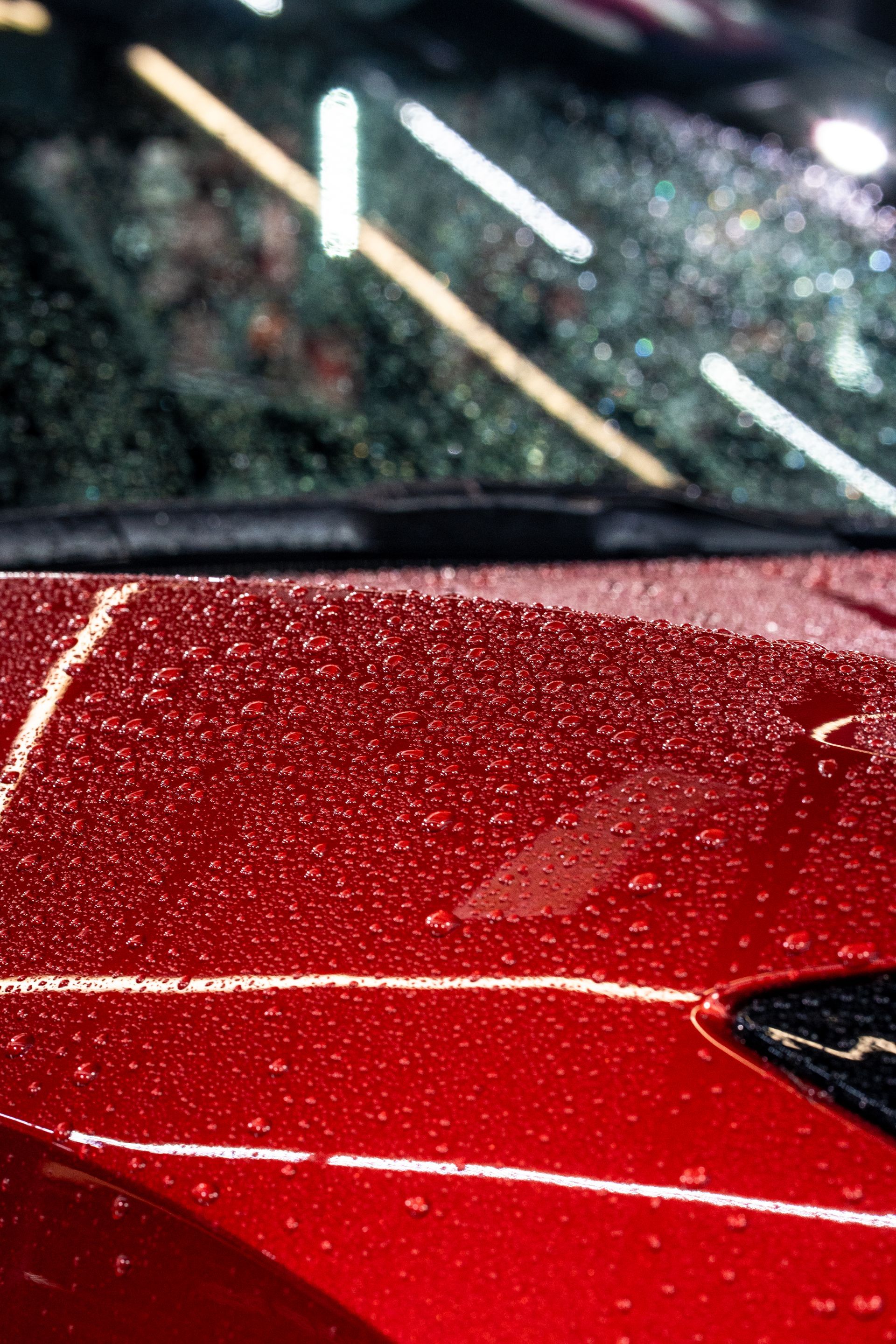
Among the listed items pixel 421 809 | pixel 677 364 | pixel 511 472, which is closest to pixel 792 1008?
pixel 421 809

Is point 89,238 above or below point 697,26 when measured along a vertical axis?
below

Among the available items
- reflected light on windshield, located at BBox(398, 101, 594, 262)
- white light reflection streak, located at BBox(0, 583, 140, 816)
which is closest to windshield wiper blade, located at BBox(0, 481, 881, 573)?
white light reflection streak, located at BBox(0, 583, 140, 816)

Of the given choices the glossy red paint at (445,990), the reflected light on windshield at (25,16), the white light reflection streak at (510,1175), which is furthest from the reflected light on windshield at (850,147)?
the white light reflection streak at (510,1175)

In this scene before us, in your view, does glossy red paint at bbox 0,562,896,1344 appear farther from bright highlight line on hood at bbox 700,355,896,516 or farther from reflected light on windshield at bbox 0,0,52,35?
reflected light on windshield at bbox 0,0,52,35

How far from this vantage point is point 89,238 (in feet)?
6.25

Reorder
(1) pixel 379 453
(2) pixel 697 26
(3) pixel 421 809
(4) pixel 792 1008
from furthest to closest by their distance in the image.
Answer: (2) pixel 697 26 → (1) pixel 379 453 → (3) pixel 421 809 → (4) pixel 792 1008

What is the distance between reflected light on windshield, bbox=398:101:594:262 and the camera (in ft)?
7.22

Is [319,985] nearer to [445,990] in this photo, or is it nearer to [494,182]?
[445,990]

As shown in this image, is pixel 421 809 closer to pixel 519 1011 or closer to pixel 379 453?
pixel 519 1011

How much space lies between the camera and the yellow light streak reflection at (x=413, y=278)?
6.30 ft

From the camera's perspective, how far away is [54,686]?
94 centimetres

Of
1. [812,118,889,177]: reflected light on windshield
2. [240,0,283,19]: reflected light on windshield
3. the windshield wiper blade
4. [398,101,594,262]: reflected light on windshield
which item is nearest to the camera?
the windshield wiper blade

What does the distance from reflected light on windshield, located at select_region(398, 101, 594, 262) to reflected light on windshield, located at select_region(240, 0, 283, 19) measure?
A: 32 cm

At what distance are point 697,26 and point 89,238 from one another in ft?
5.25
